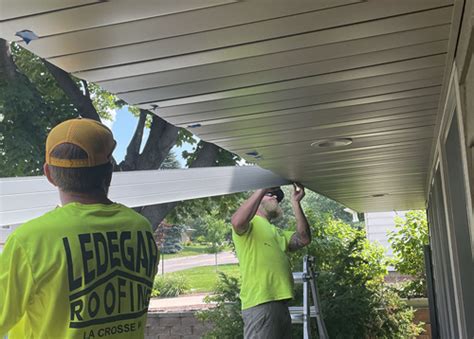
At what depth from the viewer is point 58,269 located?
4.54 ft

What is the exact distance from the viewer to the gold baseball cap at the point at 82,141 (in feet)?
5.11

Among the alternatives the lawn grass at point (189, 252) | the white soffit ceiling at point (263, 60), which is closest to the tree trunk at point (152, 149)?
the white soffit ceiling at point (263, 60)

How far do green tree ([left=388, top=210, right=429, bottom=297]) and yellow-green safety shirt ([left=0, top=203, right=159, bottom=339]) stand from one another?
6719mm

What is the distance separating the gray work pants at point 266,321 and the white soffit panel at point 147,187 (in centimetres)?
83

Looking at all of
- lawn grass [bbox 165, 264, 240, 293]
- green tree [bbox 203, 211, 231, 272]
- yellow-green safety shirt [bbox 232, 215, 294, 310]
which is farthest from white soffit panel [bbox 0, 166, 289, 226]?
green tree [bbox 203, 211, 231, 272]

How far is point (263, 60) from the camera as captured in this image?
1.89 metres

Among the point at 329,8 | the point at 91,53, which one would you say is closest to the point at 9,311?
the point at 91,53

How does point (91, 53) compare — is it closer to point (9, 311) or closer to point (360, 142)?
point (9, 311)

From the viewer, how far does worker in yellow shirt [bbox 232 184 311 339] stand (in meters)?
3.95

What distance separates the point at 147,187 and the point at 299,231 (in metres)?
2.05

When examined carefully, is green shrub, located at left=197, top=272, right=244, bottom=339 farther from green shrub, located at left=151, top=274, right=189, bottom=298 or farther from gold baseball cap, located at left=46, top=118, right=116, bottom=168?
green shrub, located at left=151, top=274, right=189, bottom=298

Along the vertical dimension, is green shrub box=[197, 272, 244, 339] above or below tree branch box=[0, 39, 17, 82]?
below

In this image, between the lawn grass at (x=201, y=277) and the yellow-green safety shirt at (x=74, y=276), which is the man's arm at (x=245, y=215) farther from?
the lawn grass at (x=201, y=277)

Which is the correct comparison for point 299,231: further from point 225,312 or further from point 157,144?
point 157,144
